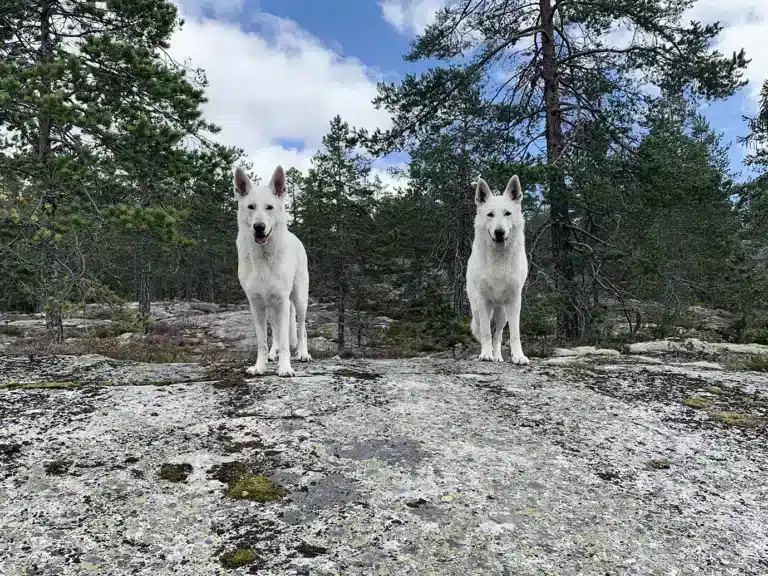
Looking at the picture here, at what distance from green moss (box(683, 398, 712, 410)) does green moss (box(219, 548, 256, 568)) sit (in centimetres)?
404

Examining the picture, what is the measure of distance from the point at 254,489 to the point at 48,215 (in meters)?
11.9

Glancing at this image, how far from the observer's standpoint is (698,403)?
14.8 feet

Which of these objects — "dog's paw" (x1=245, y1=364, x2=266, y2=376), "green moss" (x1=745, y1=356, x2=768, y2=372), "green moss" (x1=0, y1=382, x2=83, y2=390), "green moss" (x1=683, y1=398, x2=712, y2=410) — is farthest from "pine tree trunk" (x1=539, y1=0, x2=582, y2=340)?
"green moss" (x1=0, y1=382, x2=83, y2=390)

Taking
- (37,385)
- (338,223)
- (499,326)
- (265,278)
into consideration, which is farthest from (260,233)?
(338,223)

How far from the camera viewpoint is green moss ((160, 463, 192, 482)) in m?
2.94

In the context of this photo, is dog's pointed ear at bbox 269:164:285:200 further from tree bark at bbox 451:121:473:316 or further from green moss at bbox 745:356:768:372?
tree bark at bbox 451:121:473:316

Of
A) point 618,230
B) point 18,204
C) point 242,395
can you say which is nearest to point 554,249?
point 618,230

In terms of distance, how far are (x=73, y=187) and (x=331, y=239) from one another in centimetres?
1379

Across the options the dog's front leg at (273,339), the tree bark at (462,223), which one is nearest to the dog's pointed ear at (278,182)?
the dog's front leg at (273,339)

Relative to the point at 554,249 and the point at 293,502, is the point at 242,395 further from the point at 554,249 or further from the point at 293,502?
the point at 554,249

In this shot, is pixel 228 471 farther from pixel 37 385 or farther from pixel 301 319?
pixel 301 319

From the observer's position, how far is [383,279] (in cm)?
2741

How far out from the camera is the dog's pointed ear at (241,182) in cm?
537

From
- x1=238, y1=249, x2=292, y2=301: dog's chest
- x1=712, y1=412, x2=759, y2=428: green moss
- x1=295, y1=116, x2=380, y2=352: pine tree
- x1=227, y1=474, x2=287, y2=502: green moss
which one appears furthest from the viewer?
x1=295, y1=116, x2=380, y2=352: pine tree
